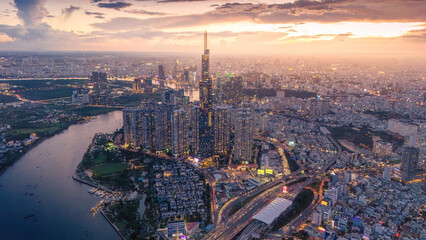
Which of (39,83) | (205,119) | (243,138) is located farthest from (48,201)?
(39,83)

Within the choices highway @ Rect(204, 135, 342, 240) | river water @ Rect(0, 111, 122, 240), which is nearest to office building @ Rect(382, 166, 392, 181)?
highway @ Rect(204, 135, 342, 240)

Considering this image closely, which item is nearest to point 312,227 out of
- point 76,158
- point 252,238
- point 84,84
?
point 252,238

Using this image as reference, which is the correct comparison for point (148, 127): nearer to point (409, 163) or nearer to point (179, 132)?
point (179, 132)

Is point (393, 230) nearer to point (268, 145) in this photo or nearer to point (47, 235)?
point (268, 145)

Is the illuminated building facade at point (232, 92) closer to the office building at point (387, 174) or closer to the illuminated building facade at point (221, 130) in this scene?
the illuminated building facade at point (221, 130)

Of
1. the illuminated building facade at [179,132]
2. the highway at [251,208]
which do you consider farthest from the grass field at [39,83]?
the highway at [251,208]

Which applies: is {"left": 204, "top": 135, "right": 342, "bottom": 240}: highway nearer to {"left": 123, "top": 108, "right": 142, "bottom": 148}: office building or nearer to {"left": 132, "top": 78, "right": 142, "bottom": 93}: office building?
{"left": 123, "top": 108, "right": 142, "bottom": 148}: office building
